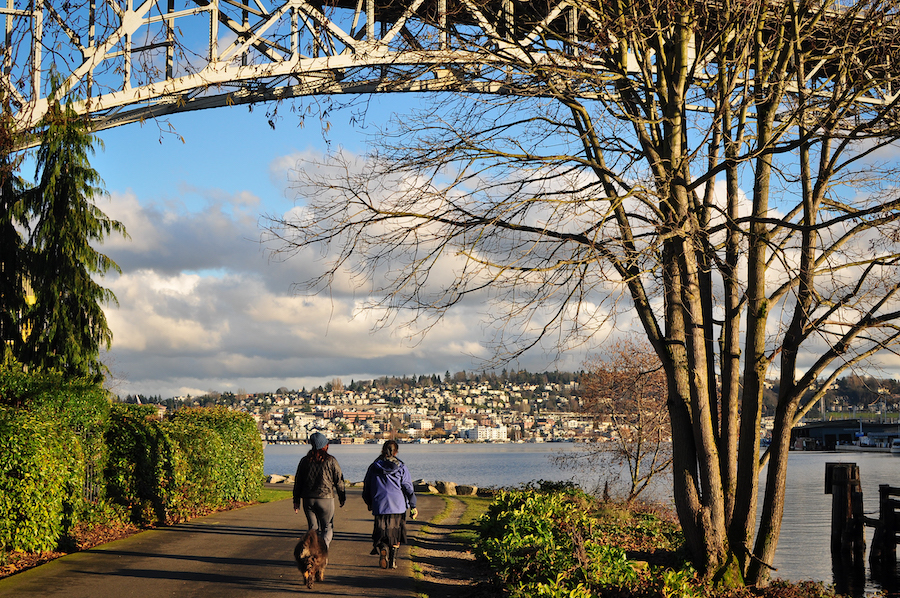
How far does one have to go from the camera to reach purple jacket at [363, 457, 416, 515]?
10.2 meters

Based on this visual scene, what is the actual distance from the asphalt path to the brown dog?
0.14 meters

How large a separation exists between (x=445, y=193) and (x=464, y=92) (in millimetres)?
1654

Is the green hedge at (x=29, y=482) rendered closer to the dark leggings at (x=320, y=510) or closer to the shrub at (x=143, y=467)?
the shrub at (x=143, y=467)

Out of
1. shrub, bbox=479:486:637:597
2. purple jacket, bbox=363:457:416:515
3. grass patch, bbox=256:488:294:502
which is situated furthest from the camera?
grass patch, bbox=256:488:294:502

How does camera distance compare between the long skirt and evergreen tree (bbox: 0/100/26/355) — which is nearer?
the long skirt

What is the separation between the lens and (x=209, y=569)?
32.2ft

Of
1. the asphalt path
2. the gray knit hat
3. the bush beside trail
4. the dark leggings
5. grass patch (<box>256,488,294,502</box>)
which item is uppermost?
the gray knit hat

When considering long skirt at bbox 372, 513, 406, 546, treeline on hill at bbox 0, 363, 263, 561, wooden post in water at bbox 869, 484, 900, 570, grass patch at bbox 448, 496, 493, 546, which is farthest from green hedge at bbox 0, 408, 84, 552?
wooden post in water at bbox 869, 484, 900, 570

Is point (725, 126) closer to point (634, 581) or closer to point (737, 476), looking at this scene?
point (737, 476)

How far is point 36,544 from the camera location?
939 cm

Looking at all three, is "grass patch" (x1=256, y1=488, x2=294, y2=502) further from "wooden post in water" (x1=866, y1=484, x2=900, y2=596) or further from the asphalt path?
"wooden post in water" (x1=866, y1=484, x2=900, y2=596)

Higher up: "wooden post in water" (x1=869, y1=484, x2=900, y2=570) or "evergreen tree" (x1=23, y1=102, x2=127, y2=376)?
"evergreen tree" (x1=23, y1=102, x2=127, y2=376)

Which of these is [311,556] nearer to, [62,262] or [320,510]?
[320,510]

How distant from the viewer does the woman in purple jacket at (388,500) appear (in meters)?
10.1
